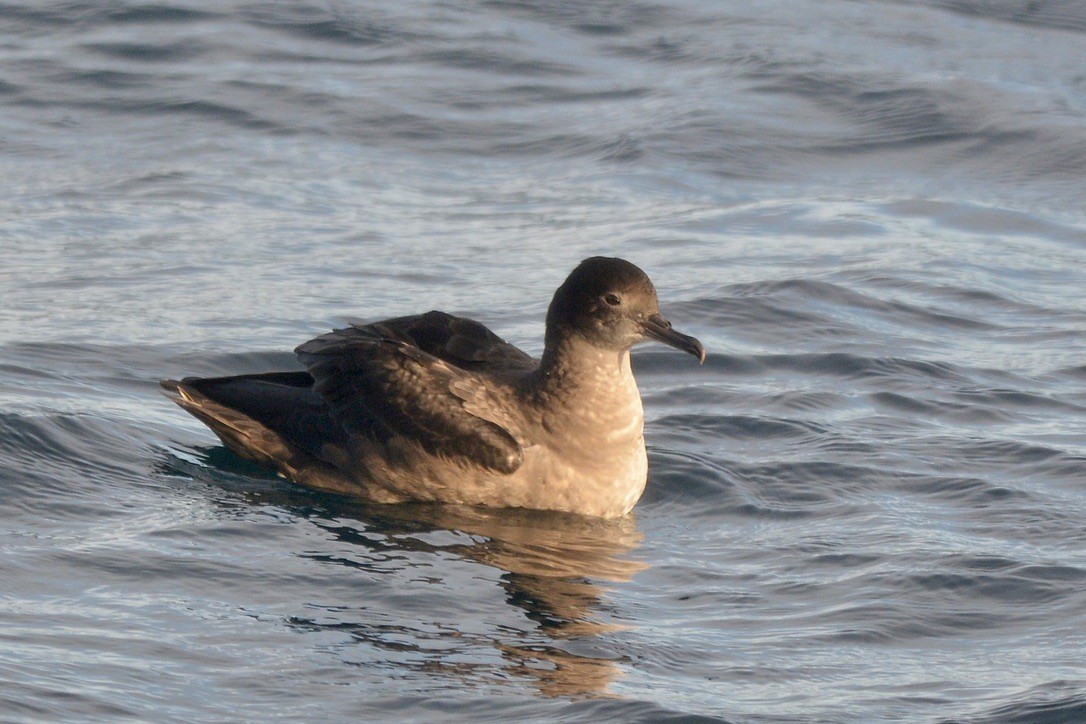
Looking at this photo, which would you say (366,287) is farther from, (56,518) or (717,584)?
(717,584)

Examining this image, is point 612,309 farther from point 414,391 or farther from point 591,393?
point 414,391

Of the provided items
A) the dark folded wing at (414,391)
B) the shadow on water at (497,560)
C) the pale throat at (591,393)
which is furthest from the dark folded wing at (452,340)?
the shadow on water at (497,560)

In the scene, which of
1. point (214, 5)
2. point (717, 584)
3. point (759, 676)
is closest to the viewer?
point (759, 676)

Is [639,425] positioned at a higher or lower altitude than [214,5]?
lower

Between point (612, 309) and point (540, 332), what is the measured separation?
2.90 m

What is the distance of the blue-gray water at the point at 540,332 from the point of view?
6.16 meters

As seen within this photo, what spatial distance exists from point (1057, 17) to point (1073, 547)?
13365 mm

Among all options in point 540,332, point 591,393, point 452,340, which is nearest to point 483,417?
point 591,393

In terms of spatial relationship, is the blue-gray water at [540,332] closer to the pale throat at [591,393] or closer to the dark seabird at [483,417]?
the dark seabird at [483,417]

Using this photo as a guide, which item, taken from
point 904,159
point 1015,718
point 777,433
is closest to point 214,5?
point 904,159

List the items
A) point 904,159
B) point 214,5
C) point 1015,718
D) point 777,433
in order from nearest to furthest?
point 1015,718
point 777,433
point 904,159
point 214,5

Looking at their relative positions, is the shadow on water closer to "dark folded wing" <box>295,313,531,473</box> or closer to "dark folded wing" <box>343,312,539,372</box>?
"dark folded wing" <box>295,313,531,473</box>

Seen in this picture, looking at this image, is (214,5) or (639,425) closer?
(639,425)

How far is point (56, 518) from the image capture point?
298 inches
